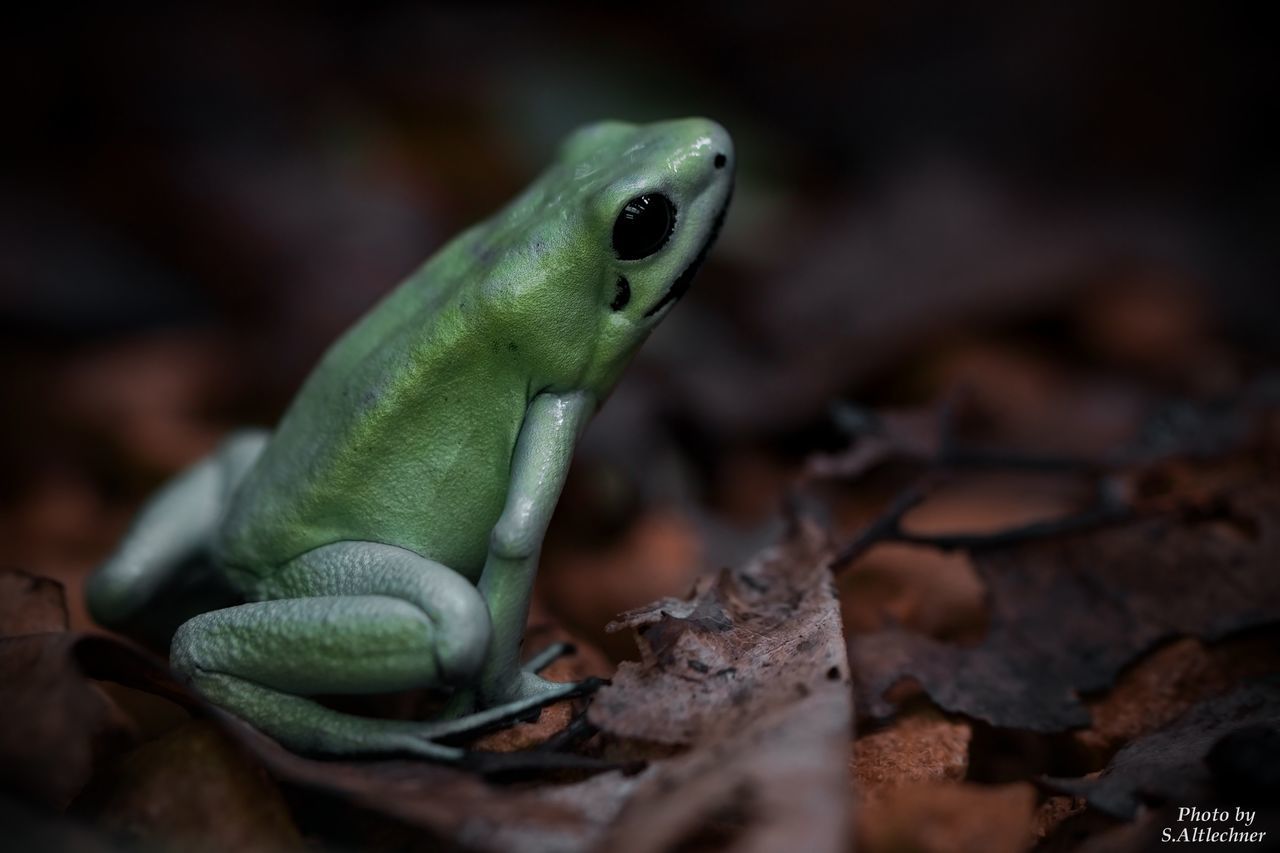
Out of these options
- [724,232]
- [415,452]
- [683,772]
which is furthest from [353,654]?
[724,232]

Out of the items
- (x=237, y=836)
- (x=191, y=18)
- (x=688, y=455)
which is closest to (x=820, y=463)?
(x=688, y=455)

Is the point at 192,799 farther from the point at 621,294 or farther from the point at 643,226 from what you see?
the point at 643,226

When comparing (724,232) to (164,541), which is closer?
(164,541)

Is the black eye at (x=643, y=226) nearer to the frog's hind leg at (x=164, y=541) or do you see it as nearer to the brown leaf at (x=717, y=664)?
the brown leaf at (x=717, y=664)

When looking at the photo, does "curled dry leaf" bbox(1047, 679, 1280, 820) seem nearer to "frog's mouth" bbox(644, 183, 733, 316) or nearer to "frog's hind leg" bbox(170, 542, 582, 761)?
"frog's hind leg" bbox(170, 542, 582, 761)

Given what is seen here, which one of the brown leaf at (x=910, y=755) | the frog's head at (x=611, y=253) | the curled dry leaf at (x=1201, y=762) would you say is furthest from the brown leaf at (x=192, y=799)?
the curled dry leaf at (x=1201, y=762)

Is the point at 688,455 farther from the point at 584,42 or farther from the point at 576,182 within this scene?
the point at 584,42
